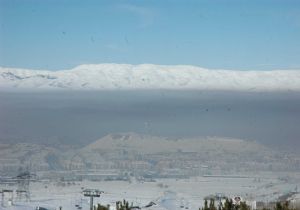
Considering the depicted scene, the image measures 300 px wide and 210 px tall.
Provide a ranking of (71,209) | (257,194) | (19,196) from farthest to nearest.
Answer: (257,194), (19,196), (71,209)

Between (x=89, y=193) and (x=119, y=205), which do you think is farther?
(x=89, y=193)

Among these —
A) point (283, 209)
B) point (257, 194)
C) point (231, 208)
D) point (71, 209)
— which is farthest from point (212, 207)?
point (257, 194)

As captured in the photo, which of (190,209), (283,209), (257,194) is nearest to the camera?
(283,209)

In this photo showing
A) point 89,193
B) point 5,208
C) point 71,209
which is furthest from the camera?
point 71,209

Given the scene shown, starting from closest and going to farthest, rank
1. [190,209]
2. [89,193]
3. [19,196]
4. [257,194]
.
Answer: [89,193] < [190,209] < [19,196] < [257,194]

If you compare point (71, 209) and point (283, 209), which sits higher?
point (71, 209)

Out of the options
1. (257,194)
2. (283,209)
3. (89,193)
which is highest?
(257,194)

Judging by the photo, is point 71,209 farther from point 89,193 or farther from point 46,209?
point 89,193

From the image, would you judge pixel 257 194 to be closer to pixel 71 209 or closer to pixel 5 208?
pixel 71 209

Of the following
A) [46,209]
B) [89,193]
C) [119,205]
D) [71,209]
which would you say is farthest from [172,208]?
[119,205]
